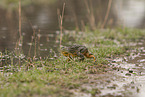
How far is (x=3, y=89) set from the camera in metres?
4.85

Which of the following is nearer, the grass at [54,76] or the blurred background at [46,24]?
the grass at [54,76]

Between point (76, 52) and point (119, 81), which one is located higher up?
point (76, 52)

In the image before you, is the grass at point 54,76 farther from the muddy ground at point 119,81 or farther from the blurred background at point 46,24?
the blurred background at point 46,24

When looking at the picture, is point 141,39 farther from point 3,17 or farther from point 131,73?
point 3,17

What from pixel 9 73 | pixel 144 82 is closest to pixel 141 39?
pixel 144 82

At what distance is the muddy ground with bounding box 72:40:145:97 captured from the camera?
4.99 meters

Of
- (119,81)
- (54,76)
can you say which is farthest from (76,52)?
(119,81)

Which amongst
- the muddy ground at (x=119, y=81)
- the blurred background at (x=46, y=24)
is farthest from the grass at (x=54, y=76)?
the blurred background at (x=46, y=24)

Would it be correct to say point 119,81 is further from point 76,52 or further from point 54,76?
point 76,52

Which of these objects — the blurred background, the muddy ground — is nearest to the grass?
the muddy ground

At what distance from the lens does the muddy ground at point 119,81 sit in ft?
16.4

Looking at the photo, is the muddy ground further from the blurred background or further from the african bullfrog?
the blurred background

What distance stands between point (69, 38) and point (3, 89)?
6.12 meters

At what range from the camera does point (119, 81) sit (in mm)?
5664
